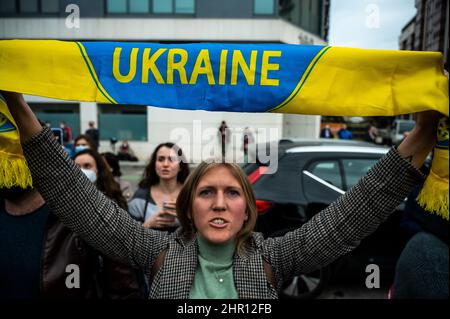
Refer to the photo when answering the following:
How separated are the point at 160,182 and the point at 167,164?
0.57 ft

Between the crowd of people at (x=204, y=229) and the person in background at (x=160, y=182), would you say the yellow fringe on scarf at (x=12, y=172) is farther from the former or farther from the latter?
the person in background at (x=160, y=182)

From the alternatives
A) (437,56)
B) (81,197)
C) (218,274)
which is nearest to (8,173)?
(81,197)

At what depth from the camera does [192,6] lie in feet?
43.2

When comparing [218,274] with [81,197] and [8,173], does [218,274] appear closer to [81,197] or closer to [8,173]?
A: [81,197]

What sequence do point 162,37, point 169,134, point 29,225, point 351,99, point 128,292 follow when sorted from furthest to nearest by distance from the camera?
point 169,134
point 162,37
point 128,292
point 29,225
point 351,99

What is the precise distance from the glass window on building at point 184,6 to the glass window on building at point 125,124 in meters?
4.52

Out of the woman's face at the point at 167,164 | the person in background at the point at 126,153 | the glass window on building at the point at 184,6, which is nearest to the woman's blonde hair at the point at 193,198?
the woman's face at the point at 167,164

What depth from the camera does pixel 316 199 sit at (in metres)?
3.61

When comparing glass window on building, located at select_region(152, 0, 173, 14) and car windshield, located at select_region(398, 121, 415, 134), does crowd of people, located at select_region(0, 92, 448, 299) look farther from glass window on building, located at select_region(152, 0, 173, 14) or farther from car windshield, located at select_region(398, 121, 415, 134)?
car windshield, located at select_region(398, 121, 415, 134)

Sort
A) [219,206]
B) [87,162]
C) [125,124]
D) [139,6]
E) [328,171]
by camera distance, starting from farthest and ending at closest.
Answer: [125,124], [139,6], [328,171], [87,162], [219,206]

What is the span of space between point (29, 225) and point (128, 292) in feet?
2.51

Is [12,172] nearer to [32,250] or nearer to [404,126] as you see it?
[32,250]

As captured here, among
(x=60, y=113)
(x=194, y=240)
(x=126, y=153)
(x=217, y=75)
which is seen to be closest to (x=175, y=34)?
(x=126, y=153)
